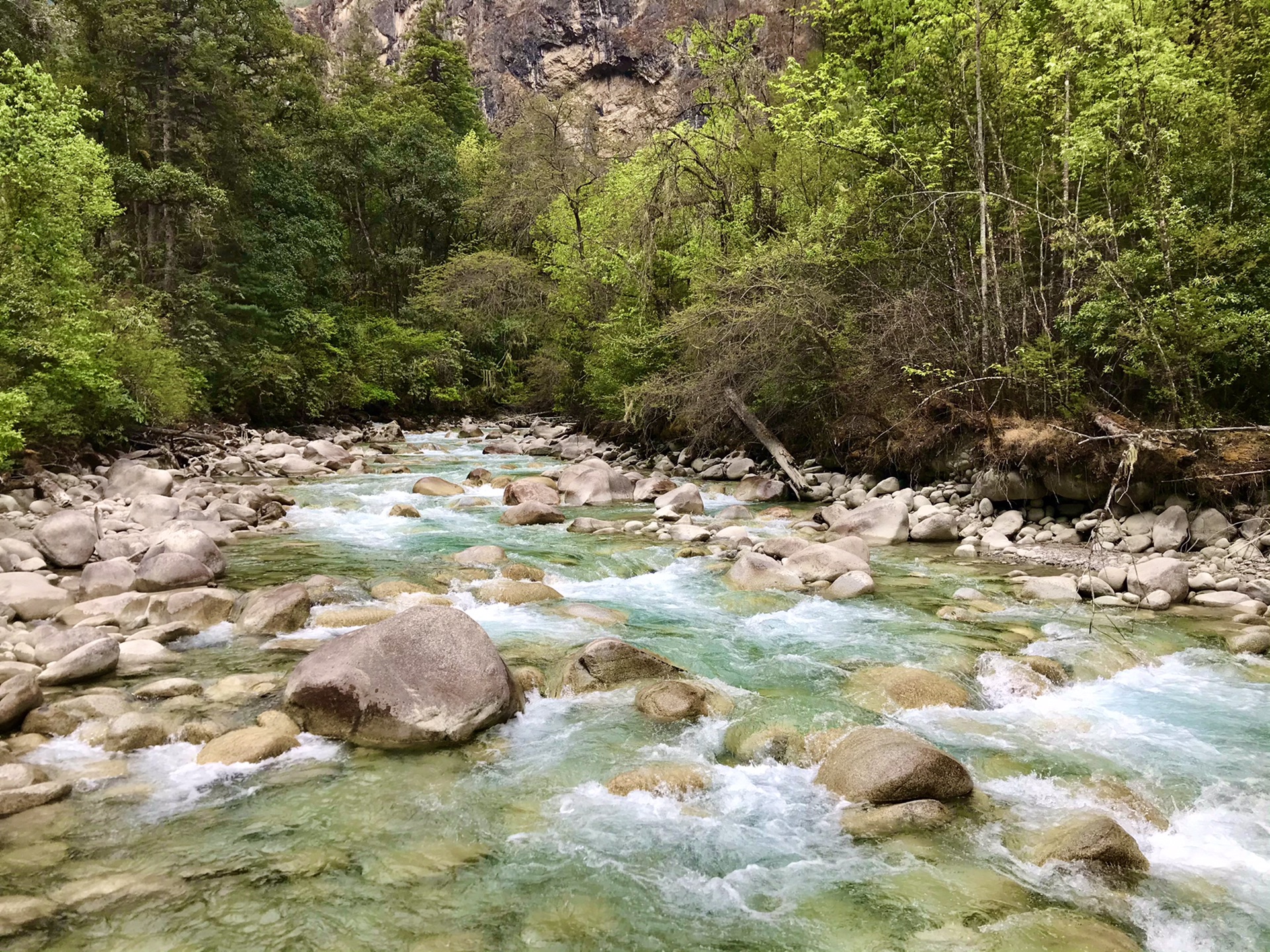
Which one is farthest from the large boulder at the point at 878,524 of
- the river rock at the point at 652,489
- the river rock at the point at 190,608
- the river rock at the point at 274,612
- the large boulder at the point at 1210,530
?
the river rock at the point at 190,608

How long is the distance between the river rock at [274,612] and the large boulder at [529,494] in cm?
639

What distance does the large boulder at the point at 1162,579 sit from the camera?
8.23 m

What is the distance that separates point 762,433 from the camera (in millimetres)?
16703

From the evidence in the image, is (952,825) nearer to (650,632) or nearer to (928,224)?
(650,632)

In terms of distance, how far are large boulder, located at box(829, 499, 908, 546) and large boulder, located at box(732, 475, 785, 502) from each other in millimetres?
3248

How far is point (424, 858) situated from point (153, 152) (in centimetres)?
2396

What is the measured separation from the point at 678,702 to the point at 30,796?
3.98 meters

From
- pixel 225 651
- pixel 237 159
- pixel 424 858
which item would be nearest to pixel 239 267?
pixel 237 159

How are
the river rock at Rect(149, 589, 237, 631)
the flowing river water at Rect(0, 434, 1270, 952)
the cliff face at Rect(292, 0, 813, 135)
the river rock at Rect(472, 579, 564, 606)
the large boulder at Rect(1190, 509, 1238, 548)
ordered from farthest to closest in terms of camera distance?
the cliff face at Rect(292, 0, 813, 135) < the large boulder at Rect(1190, 509, 1238, 548) < the river rock at Rect(472, 579, 564, 606) < the river rock at Rect(149, 589, 237, 631) < the flowing river water at Rect(0, 434, 1270, 952)

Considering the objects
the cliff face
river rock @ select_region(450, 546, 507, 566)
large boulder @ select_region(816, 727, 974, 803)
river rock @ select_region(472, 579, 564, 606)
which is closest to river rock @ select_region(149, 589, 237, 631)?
river rock @ select_region(472, 579, 564, 606)

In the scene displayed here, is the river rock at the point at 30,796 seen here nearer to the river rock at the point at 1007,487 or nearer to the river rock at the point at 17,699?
the river rock at the point at 17,699

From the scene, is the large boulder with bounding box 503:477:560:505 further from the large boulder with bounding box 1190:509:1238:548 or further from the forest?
the large boulder with bounding box 1190:509:1238:548

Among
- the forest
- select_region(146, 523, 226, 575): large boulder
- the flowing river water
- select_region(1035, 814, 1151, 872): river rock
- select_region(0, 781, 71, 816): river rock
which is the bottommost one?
the flowing river water

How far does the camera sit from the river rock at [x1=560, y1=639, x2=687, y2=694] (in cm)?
619
